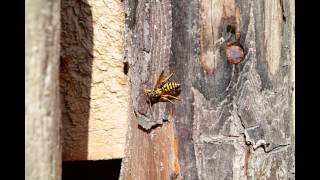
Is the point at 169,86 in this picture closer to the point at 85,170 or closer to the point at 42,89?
the point at 42,89

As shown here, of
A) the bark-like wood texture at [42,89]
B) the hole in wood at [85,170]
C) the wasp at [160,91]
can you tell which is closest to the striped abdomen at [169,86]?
the wasp at [160,91]

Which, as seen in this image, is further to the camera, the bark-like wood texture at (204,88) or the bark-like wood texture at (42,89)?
the bark-like wood texture at (204,88)

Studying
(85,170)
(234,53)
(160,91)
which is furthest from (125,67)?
(85,170)

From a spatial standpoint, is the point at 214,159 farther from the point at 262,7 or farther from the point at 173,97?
the point at 262,7

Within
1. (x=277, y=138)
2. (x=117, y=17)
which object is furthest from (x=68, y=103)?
(x=277, y=138)

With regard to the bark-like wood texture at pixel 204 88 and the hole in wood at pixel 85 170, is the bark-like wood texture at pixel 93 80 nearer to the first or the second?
the bark-like wood texture at pixel 204 88

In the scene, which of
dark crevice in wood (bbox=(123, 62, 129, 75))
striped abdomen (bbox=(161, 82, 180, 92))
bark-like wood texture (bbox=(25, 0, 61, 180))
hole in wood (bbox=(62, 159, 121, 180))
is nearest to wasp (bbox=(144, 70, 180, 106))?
striped abdomen (bbox=(161, 82, 180, 92))
